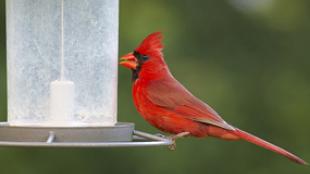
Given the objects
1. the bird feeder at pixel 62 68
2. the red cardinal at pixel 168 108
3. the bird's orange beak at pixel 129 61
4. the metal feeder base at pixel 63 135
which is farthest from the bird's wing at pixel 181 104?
the metal feeder base at pixel 63 135

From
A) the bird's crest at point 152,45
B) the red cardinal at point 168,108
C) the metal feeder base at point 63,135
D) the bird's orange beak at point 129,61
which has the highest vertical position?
Answer: the bird's crest at point 152,45

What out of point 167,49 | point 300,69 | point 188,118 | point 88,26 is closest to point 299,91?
point 300,69

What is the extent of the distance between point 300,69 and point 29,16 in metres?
3.81

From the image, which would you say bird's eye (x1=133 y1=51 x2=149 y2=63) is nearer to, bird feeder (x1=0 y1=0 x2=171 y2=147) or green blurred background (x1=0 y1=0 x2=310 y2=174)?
bird feeder (x1=0 y1=0 x2=171 y2=147)

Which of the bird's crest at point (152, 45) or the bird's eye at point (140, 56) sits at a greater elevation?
the bird's crest at point (152, 45)

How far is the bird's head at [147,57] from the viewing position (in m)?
5.70

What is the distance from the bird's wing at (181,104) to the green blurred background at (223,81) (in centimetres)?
157

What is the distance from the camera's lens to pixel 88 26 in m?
5.49

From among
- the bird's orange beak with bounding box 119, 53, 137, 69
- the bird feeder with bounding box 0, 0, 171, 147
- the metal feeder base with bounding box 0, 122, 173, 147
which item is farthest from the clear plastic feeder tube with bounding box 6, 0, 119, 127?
the bird's orange beak with bounding box 119, 53, 137, 69

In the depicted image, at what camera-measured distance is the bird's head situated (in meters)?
5.70

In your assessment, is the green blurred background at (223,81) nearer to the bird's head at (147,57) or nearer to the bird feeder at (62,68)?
the bird's head at (147,57)

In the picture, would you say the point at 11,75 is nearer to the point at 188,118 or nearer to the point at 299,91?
the point at 188,118

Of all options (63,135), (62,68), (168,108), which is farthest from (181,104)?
(63,135)

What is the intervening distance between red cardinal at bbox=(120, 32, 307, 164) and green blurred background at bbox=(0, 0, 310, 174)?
62.9 inches
